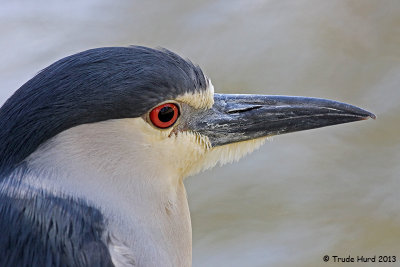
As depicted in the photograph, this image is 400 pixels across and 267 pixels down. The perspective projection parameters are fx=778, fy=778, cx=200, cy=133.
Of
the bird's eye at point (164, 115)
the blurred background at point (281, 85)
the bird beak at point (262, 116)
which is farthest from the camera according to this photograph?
the blurred background at point (281, 85)

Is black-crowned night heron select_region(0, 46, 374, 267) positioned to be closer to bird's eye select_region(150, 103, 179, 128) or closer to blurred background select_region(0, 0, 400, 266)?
bird's eye select_region(150, 103, 179, 128)

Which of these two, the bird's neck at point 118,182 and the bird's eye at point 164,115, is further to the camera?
the bird's eye at point 164,115

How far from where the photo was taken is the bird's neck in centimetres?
187

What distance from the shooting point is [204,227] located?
3496 millimetres

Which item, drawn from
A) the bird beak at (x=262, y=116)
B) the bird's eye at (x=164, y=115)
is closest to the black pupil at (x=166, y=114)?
the bird's eye at (x=164, y=115)

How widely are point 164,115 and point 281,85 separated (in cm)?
221

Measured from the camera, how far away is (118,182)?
6.40ft

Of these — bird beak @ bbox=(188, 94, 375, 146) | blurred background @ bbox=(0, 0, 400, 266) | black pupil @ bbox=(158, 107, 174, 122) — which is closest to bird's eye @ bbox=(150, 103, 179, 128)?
black pupil @ bbox=(158, 107, 174, 122)

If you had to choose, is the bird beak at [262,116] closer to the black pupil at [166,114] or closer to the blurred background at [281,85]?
the black pupil at [166,114]

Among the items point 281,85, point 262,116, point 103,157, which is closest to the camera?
point 103,157

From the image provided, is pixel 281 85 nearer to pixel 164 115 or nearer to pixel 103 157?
pixel 164 115

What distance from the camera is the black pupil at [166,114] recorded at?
201 centimetres

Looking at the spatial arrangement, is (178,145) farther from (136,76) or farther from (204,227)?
(204,227)

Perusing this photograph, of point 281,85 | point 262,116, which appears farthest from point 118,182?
point 281,85
